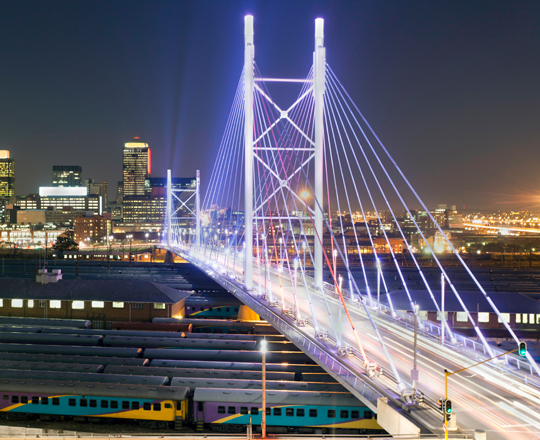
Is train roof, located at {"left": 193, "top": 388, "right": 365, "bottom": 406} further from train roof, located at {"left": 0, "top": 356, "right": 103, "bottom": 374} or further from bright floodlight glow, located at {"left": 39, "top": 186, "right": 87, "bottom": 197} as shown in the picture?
bright floodlight glow, located at {"left": 39, "top": 186, "right": 87, "bottom": 197}

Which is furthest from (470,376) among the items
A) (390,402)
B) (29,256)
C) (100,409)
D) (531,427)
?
(29,256)

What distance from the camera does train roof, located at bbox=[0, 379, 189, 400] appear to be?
51.3 ft

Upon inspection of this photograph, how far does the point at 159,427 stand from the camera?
1566cm

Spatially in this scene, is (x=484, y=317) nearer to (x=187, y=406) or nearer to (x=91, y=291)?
(x=187, y=406)

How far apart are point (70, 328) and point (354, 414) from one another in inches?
692

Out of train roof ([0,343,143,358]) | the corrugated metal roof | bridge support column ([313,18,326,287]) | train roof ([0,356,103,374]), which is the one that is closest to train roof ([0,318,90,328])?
the corrugated metal roof

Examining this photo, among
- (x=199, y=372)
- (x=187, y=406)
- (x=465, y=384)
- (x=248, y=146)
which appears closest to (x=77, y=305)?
(x=199, y=372)

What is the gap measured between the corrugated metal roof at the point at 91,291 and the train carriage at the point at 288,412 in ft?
44.1

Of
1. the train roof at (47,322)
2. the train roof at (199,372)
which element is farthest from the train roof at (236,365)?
the train roof at (47,322)

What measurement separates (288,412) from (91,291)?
768 inches

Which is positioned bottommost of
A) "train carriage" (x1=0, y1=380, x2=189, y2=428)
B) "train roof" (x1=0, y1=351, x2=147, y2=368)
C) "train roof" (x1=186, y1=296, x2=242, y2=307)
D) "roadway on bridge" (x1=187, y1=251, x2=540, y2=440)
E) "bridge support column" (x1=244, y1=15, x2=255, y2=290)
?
"train carriage" (x1=0, y1=380, x2=189, y2=428)

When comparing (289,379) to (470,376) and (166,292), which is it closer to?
(470,376)

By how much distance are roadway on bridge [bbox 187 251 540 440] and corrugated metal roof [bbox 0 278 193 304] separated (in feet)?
49.5

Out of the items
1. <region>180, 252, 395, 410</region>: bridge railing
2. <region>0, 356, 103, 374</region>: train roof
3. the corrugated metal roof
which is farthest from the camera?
the corrugated metal roof
